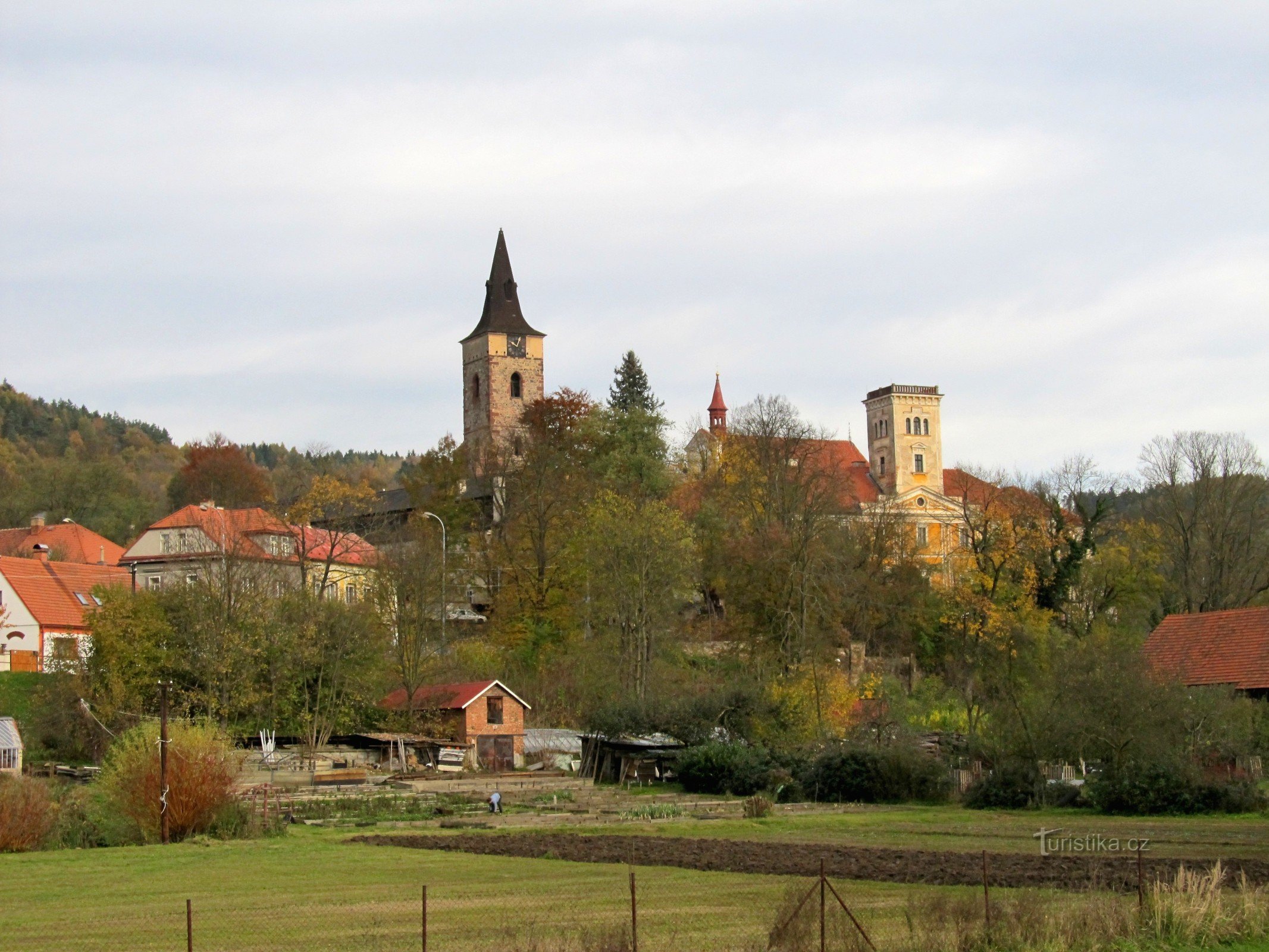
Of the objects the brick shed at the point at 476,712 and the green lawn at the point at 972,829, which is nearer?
the green lawn at the point at 972,829

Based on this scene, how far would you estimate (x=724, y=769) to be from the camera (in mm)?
49031

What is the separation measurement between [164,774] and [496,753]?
A: 24.2 m

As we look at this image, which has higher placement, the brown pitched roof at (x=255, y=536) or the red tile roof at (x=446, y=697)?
the brown pitched roof at (x=255, y=536)

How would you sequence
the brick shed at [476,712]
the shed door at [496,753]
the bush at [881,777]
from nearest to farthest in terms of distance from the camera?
the bush at [881,777] → the shed door at [496,753] → the brick shed at [476,712]

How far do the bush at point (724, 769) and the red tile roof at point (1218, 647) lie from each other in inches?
497

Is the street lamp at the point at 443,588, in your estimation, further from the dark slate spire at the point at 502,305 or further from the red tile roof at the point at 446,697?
the dark slate spire at the point at 502,305

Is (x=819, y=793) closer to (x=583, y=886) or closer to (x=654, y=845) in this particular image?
(x=654, y=845)

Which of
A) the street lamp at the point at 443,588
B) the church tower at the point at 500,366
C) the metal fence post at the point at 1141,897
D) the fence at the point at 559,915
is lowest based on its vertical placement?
the fence at the point at 559,915

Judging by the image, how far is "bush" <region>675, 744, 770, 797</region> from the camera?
48.3 metres

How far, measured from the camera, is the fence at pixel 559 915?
16.9 meters

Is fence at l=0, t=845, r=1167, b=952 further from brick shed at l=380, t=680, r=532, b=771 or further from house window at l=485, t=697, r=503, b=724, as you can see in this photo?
house window at l=485, t=697, r=503, b=724

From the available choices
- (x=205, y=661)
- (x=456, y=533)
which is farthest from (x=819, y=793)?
(x=456, y=533)

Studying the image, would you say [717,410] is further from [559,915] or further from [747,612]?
[559,915]

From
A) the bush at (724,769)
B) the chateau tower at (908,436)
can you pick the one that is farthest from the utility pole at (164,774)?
the chateau tower at (908,436)
